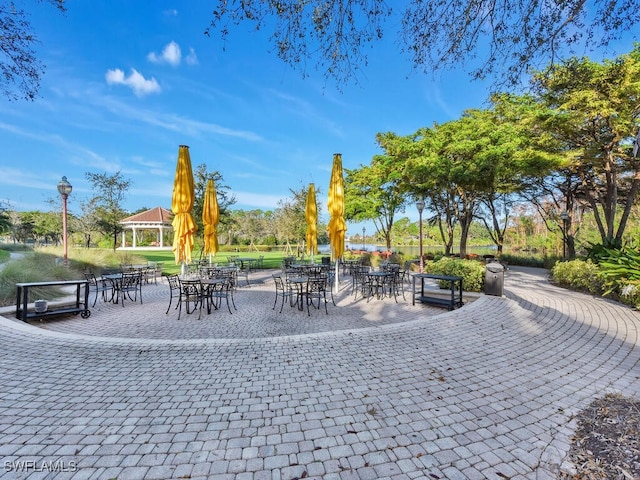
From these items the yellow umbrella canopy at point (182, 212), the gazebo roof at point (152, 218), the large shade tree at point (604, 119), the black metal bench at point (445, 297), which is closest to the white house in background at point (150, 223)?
the gazebo roof at point (152, 218)

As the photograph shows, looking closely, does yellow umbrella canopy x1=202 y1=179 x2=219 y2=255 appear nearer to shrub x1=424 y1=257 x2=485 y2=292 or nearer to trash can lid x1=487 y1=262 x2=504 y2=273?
shrub x1=424 y1=257 x2=485 y2=292

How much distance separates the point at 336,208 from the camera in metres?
9.36

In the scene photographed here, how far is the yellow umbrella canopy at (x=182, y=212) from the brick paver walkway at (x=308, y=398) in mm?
2793

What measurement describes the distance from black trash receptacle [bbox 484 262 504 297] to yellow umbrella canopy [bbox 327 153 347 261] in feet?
13.6

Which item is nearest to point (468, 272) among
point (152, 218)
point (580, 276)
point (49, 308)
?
point (580, 276)

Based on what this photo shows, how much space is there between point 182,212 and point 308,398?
677 centimetres

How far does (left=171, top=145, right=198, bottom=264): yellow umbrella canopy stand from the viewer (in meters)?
8.12

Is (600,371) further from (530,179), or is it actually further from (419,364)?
(530,179)

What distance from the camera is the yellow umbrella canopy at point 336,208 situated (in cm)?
931

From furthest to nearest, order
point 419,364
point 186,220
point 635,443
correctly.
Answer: point 186,220 < point 419,364 < point 635,443

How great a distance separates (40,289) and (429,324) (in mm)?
9299

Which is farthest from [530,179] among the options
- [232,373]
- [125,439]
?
[125,439]

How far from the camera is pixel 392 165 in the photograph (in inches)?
686

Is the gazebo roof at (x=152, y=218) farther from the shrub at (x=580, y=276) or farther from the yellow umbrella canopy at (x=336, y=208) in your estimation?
the shrub at (x=580, y=276)
